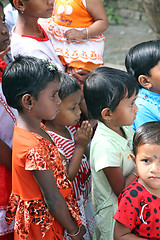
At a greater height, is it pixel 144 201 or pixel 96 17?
pixel 96 17

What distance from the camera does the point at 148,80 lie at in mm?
2625

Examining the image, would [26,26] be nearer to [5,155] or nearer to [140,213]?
[5,155]

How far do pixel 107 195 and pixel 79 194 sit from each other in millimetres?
357

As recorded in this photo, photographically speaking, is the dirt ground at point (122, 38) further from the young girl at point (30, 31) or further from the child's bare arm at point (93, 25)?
the young girl at point (30, 31)

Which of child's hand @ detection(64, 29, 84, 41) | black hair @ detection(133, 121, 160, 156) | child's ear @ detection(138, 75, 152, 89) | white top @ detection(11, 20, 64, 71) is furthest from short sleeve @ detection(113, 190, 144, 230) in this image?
child's hand @ detection(64, 29, 84, 41)

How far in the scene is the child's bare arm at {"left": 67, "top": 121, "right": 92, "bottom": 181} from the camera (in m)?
2.36

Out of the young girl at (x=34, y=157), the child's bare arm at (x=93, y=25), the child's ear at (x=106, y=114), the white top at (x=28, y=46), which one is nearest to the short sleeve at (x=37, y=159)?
the young girl at (x=34, y=157)

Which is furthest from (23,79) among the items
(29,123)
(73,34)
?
(73,34)

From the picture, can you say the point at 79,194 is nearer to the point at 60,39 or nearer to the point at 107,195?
the point at 107,195

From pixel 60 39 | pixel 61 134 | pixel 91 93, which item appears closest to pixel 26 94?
pixel 91 93

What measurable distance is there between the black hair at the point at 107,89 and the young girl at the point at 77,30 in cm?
59

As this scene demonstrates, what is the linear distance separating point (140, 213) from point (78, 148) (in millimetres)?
778

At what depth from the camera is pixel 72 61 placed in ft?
9.17

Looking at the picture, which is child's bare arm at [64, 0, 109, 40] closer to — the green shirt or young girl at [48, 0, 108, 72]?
young girl at [48, 0, 108, 72]
